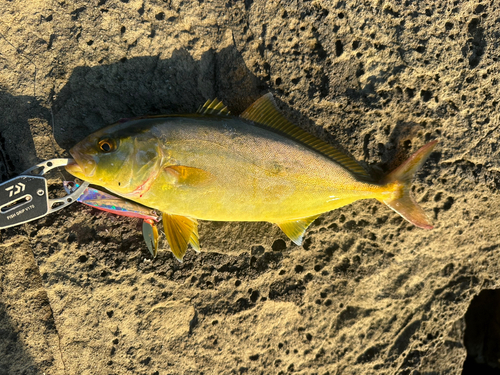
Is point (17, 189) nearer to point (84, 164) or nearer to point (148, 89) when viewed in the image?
point (84, 164)

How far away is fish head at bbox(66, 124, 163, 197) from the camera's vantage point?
7.25 feet

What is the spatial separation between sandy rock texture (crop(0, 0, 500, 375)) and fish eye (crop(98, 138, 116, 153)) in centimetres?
43

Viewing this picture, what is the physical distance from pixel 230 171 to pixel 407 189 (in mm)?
1372

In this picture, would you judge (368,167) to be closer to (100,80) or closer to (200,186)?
(200,186)

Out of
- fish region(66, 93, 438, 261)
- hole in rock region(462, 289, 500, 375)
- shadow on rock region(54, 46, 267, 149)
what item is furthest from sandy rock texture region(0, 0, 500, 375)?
hole in rock region(462, 289, 500, 375)

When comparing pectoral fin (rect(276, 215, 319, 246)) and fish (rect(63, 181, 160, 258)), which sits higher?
fish (rect(63, 181, 160, 258))

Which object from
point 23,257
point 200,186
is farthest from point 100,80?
point 23,257

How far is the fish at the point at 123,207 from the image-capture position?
2455 millimetres

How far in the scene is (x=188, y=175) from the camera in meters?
2.32

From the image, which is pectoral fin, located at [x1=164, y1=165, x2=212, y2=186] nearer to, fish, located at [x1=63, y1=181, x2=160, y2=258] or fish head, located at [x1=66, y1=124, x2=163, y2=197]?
fish head, located at [x1=66, y1=124, x2=163, y2=197]

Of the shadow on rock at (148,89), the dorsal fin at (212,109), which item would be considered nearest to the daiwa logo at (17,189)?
the shadow on rock at (148,89)

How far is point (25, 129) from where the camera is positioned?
253 centimetres

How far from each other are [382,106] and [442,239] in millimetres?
1284

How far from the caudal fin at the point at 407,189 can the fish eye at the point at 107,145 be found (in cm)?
199
